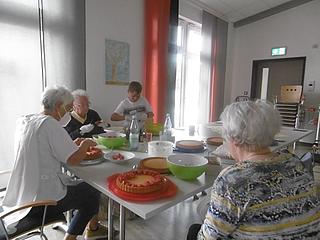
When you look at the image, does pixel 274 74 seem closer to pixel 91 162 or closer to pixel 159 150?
pixel 159 150

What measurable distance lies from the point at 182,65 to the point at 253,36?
2252 millimetres

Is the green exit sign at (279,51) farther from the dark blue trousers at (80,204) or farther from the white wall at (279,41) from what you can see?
the dark blue trousers at (80,204)

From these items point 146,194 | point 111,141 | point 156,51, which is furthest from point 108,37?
point 146,194

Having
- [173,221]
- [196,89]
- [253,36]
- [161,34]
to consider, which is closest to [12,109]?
[173,221]

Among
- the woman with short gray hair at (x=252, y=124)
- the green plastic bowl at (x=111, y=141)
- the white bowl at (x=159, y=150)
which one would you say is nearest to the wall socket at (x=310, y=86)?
the white bowl at (x=159, y=150)

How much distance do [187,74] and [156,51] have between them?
1.38 m

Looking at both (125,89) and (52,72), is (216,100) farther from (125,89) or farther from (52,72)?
(52,72)

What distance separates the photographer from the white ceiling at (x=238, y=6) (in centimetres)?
482

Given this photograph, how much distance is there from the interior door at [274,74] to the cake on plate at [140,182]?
5.33m

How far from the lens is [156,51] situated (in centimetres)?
383

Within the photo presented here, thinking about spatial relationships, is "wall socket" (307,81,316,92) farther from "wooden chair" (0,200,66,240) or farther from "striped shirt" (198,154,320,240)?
"wooden chair" (0,200,66,240)

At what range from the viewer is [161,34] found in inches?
151

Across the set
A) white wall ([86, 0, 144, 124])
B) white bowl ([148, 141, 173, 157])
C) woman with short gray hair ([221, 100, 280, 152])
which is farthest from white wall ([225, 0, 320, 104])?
woman with short gray hair ([221, 100, 280, 152])

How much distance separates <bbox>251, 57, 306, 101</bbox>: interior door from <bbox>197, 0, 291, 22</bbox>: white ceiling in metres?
1.16
